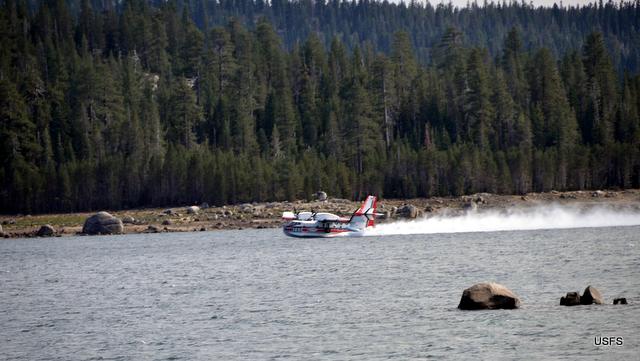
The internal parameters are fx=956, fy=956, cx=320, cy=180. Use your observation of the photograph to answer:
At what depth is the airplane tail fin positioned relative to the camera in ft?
257

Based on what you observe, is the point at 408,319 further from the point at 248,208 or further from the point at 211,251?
the point at 248,208

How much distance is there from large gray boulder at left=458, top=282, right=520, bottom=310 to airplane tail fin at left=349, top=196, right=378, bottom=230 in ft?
142

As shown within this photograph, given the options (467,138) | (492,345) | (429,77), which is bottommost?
(492,345)

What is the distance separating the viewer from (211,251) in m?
→ 70.5

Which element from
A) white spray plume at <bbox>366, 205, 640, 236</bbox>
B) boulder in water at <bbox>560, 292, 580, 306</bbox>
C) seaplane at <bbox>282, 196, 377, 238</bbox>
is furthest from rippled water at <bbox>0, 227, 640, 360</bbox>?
white spray plume at <bbox>366, 205, 640, 236</bbox>

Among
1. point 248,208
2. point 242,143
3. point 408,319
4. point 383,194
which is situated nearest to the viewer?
point 408,319

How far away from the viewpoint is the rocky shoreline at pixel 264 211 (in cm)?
10062

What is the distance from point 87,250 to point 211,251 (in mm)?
12962

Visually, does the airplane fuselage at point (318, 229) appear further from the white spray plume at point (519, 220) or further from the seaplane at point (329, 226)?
the white spray plume at point (519, 220)

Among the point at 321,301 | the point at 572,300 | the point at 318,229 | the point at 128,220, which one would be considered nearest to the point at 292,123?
the point at 128,220

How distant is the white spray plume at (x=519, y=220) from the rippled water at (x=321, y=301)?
13857 millimetres

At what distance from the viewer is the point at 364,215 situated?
260ft

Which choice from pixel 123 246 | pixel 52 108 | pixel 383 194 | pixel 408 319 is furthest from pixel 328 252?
pixel 52 108

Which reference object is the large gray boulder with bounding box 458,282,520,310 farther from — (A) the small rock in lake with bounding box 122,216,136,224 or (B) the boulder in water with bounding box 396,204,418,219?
(A) the small rock in lake with bounding box 122,216,136,224
